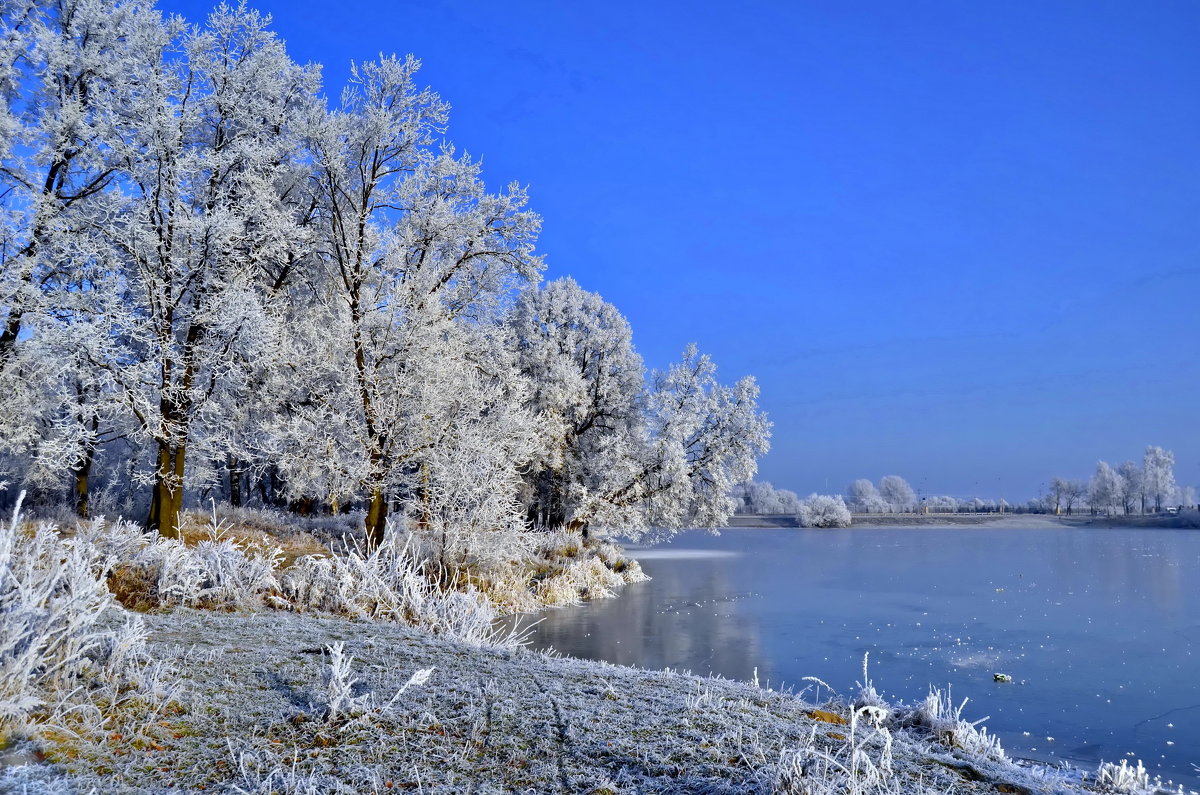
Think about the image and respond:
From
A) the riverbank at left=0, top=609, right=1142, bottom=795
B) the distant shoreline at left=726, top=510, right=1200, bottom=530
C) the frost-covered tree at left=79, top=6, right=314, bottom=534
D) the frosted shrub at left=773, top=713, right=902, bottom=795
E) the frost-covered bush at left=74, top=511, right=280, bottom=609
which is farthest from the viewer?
the distant shoreline at left=726, top=510, right=1200, bottom=530

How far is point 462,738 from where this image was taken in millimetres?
3922

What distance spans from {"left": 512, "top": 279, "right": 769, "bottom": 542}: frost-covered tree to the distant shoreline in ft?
145

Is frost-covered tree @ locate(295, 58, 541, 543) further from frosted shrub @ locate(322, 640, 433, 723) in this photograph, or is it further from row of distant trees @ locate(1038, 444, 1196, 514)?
row of distant trees @ locate(1038, 444, 1196, 514)

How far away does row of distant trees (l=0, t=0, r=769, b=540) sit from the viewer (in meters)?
12.6

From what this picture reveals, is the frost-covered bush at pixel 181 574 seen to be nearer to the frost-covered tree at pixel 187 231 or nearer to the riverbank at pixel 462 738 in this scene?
the riverbank at pixel 462 738

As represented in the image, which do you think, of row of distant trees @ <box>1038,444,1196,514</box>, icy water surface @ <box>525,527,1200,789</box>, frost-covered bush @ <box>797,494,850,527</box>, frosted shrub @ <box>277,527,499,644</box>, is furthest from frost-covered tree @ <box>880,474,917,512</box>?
frosted shrub @ <box>277,527,499,644</box>

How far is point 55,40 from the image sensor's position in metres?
12.7

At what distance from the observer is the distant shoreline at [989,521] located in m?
70.2

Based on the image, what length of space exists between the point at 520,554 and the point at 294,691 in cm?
1227

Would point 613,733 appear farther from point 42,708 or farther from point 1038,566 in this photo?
point 1038,566

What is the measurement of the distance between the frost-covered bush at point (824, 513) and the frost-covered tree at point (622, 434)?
49.3 metres

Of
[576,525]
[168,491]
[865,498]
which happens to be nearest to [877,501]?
[865,498]

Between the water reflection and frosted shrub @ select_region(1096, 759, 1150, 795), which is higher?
frosted shrub @ select_region(1096, 759, 1150, 795)

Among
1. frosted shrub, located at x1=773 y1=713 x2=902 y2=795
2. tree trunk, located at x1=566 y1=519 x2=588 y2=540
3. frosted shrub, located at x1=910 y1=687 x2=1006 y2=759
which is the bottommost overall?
tree trunk, located at x1=566 y1=519 x2=588 y2=540
